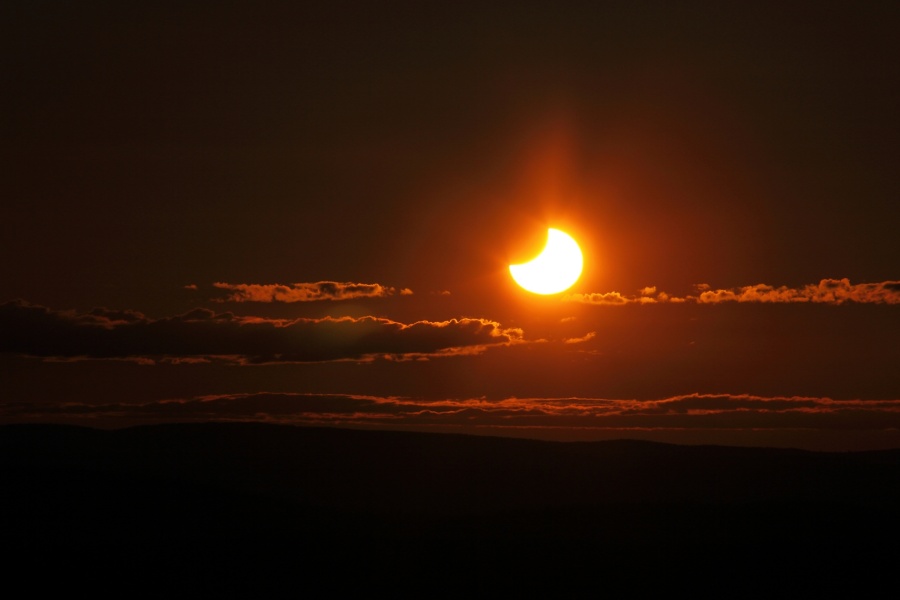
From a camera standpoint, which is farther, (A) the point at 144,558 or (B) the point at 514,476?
(B) the point at 514,476

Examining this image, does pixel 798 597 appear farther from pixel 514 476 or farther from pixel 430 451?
pixel 430 451

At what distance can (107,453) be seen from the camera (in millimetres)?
132250

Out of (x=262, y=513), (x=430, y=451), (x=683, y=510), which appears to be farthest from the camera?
(x=430, y=451)

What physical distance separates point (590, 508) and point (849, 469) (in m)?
60.8

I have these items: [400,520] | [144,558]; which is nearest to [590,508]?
[400,520]

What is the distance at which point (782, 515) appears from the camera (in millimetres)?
78250

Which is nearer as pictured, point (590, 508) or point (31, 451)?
point (590, 508)

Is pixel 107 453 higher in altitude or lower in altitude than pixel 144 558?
higher

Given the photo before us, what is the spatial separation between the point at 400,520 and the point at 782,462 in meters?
70.6

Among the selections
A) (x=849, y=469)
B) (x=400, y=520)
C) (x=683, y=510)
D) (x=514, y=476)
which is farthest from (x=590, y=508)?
(x=849, y=469)

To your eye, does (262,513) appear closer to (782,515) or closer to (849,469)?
(782,515)

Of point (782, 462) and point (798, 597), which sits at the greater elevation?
point (782, 462)

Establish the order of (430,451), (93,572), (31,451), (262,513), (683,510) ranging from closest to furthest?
1. (93,572)
2. (262,513)
3. (683,510)
4. (31,451)
5. (430,451)

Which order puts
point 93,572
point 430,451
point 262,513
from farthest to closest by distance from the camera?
point 430,451, point 262,513, point 93,572
